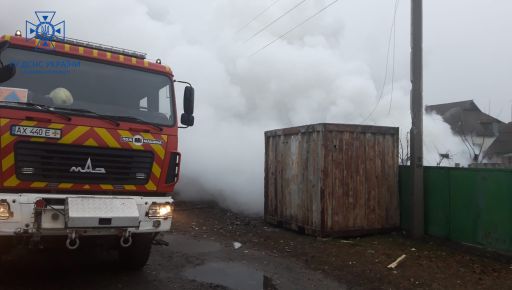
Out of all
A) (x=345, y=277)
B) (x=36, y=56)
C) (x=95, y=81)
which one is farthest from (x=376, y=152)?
(x=36, y=56)

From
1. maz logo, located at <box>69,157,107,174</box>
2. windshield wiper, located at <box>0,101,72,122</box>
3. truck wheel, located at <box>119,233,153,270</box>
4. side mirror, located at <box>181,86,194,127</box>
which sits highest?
side mirror, located at <box>181,86,194,127</box>

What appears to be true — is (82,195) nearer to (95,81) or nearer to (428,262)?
(95,81)

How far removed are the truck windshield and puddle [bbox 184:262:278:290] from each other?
75.4 inches

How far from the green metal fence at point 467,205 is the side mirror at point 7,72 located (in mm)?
6180

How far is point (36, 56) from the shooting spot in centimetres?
433

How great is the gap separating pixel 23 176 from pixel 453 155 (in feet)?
60.9

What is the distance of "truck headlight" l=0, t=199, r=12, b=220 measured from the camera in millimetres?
3805

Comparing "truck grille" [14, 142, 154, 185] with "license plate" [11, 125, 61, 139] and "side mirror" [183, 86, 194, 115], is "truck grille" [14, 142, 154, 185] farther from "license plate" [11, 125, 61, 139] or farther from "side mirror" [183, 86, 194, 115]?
"side mirror" [183, 86, 194, 115]

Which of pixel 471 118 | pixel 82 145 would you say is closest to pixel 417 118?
pixel 82 145

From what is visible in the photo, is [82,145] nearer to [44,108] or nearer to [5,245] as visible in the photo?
[44,108]

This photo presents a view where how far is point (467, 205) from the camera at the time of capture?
6590mm

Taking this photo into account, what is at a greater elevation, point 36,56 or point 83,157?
point 36,56

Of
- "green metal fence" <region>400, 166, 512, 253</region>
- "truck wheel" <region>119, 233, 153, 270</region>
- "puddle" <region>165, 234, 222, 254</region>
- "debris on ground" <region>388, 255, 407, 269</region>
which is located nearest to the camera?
"truck wheel" <region>119, 233, 153, 270</region>

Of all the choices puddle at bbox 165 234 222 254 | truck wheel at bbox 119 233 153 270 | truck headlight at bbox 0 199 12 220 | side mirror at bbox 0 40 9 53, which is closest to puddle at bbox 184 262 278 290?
truck wheel at bbox 119 233 153 270
